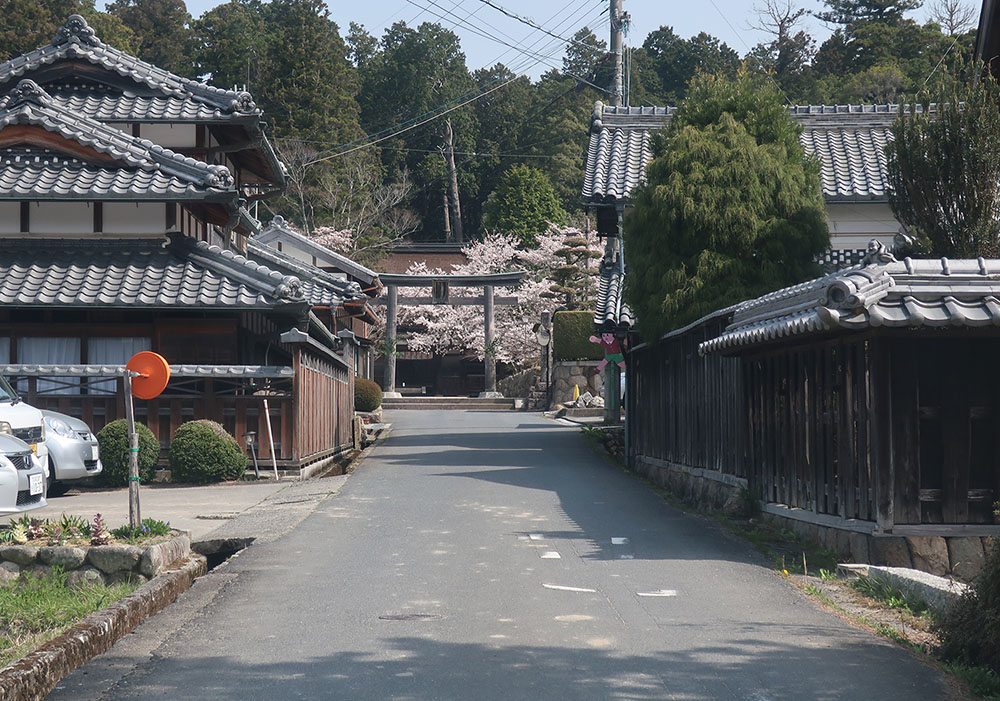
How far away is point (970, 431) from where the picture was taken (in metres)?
9.57

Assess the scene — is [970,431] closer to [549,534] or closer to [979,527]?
[979,527]

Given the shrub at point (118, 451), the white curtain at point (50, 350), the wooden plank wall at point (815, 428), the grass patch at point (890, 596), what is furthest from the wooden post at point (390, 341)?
the grass patch at point (890, 596)

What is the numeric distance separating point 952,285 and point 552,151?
60627 mm

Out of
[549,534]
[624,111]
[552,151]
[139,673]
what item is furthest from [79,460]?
[552,151]

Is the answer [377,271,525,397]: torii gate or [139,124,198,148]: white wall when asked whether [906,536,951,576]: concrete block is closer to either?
[139,124,198,148]: white wall

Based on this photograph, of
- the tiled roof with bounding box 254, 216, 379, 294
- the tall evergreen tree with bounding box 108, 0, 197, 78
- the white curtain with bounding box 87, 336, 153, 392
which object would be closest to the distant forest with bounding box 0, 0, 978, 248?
the tall evergreen tree with bounding box 108, 0, 197, 78

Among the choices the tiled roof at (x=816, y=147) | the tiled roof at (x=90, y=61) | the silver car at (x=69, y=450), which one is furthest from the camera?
the tiled roof at (x=816, y=147)

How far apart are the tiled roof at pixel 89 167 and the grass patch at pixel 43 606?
36.2 ft

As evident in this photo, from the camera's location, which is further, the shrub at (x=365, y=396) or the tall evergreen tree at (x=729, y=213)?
the shrub at (x=365, y=396)

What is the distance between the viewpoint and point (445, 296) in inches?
1955

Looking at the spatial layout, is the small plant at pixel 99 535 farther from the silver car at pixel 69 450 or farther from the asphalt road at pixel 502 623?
the silver car at pixel 69 450

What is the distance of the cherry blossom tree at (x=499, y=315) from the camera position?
56.5 m

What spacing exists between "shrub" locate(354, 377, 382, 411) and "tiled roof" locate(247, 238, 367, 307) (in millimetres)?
10085

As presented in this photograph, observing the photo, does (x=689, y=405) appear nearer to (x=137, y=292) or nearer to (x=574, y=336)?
(x=137, y=292)
